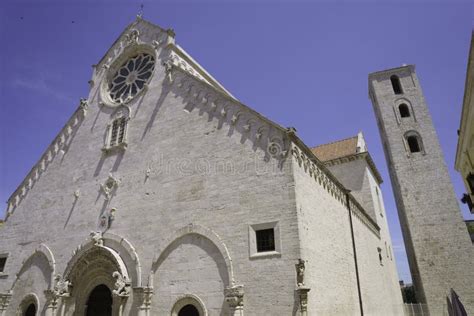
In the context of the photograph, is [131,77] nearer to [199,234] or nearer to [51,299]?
[199,234]

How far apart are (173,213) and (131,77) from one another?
9086 mm

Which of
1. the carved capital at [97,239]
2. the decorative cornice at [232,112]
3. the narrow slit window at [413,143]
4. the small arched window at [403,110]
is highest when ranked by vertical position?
the small arched window at [403,110]

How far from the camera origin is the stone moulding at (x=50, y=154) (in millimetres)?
17781

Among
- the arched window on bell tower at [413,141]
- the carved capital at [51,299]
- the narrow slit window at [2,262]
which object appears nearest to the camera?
the carved capital at [51,299]

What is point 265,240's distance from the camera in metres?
10.2

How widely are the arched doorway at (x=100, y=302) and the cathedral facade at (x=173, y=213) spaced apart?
52mm

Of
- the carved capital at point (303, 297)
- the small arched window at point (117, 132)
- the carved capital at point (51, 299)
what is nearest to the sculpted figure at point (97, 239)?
the carved capital at point (51, 299)

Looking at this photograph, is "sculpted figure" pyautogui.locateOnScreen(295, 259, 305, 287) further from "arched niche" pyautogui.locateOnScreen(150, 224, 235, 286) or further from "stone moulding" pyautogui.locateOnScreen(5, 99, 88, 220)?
"stone moulding" pyautogui.locateOnScreen(5, 99, 88, 220)

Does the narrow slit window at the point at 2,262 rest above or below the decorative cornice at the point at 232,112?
below

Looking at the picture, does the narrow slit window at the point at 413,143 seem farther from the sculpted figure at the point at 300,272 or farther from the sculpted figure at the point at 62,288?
the sculpted figure at the point at 62,288

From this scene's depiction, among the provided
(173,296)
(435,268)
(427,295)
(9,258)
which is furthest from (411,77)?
(9,258)

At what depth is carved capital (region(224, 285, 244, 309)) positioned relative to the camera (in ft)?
31.8

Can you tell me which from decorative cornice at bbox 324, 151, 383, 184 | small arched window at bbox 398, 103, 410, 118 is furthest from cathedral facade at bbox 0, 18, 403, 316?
small arched window at bbox 398, 103, 410, 118

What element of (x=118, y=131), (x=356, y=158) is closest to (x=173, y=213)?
(x=118, y=131)
